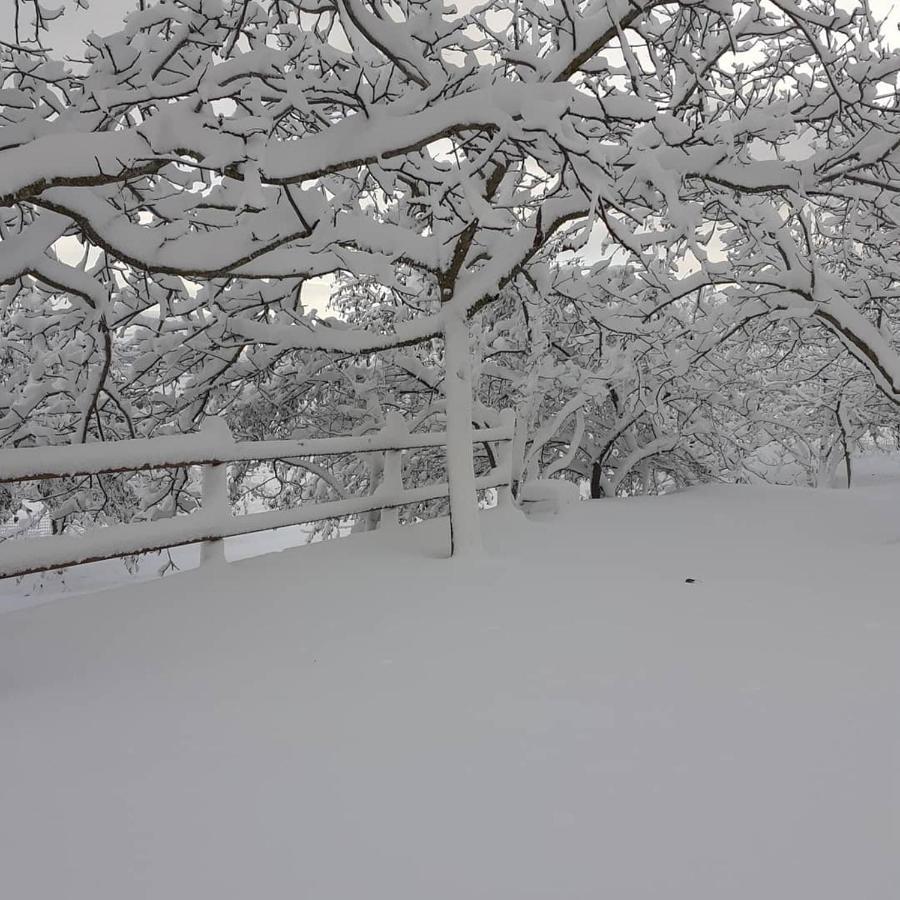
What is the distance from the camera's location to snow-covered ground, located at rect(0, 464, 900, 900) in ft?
6.41

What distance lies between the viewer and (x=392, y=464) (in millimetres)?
7598

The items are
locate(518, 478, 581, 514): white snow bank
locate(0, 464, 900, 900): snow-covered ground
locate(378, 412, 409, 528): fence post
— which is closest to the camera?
locate(0, 464, 900, 900): snow-covered ground

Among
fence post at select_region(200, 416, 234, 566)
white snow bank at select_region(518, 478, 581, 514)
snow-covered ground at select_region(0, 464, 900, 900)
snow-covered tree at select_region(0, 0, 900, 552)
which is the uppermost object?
snow-covered tree at select_region(0, 0, 900, 552)

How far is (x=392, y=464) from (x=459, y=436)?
139cm

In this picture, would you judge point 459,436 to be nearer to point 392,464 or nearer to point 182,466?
point 392,464

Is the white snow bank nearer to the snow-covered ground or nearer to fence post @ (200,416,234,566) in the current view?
the snow-covered ground

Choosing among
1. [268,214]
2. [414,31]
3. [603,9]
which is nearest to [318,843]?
[268,214]

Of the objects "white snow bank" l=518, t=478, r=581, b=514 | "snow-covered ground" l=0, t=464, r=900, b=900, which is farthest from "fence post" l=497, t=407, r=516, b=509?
"snow-covered ground" l=0, t=464, r=900, b=900

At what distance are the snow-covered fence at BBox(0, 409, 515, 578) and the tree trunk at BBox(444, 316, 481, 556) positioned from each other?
1037mm

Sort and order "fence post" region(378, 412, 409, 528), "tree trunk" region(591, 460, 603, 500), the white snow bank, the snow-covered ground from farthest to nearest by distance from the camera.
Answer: "tree trunk" region(591, 460, 603, 500)
the white snow bank
"fence post" region(378, 412, 409, 528)
the snow-covered ground

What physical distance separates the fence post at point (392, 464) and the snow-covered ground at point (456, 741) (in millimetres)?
2346

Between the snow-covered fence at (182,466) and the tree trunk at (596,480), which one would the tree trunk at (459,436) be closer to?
the snow-covered fence at (182,466)

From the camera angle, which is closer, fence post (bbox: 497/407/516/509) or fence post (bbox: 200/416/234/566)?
fence post (bbox: 200/416/234/566)

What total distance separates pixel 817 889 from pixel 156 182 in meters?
6.16
